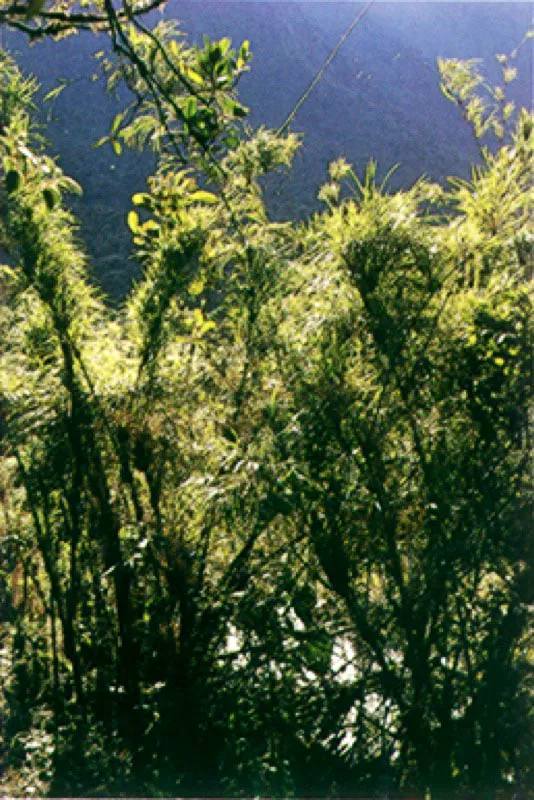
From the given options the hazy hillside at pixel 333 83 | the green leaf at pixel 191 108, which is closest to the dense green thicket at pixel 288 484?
the green leaf at pixel 191 108

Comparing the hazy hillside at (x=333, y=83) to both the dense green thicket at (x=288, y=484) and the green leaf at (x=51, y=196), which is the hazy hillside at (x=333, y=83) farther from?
the green leaf at (x=51, y=196)

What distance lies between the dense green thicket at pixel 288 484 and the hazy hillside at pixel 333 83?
503 inches

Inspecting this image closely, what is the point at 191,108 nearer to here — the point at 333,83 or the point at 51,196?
the point at 51,196

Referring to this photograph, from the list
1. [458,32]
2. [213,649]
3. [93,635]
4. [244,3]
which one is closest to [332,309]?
[213,649]

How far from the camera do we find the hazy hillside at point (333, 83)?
17406 millimetres

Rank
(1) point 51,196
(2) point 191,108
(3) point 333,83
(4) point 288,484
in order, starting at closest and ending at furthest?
(1) point 51,196 → (2) point 191,108 → (4) point 288,484 → (3) point 333,83

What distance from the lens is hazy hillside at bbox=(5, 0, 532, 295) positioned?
57.1 ft

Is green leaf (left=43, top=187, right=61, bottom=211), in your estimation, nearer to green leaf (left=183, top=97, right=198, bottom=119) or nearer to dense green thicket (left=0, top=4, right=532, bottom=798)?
green leaf (left=183, top=97, right=198, bottom=119)

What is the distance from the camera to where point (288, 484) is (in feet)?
7.90

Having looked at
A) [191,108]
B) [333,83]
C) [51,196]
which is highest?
[333,83]

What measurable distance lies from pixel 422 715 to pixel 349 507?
62 cm

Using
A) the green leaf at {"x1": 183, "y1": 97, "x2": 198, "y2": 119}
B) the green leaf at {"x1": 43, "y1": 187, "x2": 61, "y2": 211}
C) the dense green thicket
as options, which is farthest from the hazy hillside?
the green leaf at {"x1": 43, "y1": 187, "x2": 61, "y2": 211}

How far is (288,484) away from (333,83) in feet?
70.7

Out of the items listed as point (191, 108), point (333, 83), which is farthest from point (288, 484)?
point (333, 83)
